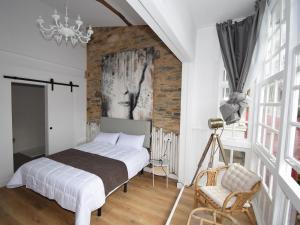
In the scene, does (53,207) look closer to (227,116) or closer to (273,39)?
(227,116)

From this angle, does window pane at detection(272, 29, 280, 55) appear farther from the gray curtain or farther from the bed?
the bed

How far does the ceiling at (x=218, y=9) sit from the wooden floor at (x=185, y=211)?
2.86 meters

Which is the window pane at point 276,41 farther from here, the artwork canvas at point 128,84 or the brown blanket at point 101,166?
the brown blanket at point 101,166

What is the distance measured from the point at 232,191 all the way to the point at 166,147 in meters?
1.58

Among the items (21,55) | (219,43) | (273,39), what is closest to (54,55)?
(21,55)

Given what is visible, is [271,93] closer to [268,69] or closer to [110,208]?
[268,69]

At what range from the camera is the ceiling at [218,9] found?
219 centimetres

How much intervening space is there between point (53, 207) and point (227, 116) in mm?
2878

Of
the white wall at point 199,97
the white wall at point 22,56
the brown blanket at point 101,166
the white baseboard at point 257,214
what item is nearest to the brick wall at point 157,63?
the white wall at point 199,97

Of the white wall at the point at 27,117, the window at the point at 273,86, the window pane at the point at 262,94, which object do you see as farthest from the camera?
the white wall at the point at 27,117

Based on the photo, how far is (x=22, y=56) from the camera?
3088 mm

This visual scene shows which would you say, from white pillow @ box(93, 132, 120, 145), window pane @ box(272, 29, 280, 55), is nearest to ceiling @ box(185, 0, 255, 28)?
window pane @ box(272, 29, 280, 55)

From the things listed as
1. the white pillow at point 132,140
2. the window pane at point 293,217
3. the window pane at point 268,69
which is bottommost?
the window pane at point 293,217

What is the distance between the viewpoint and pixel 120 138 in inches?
142
